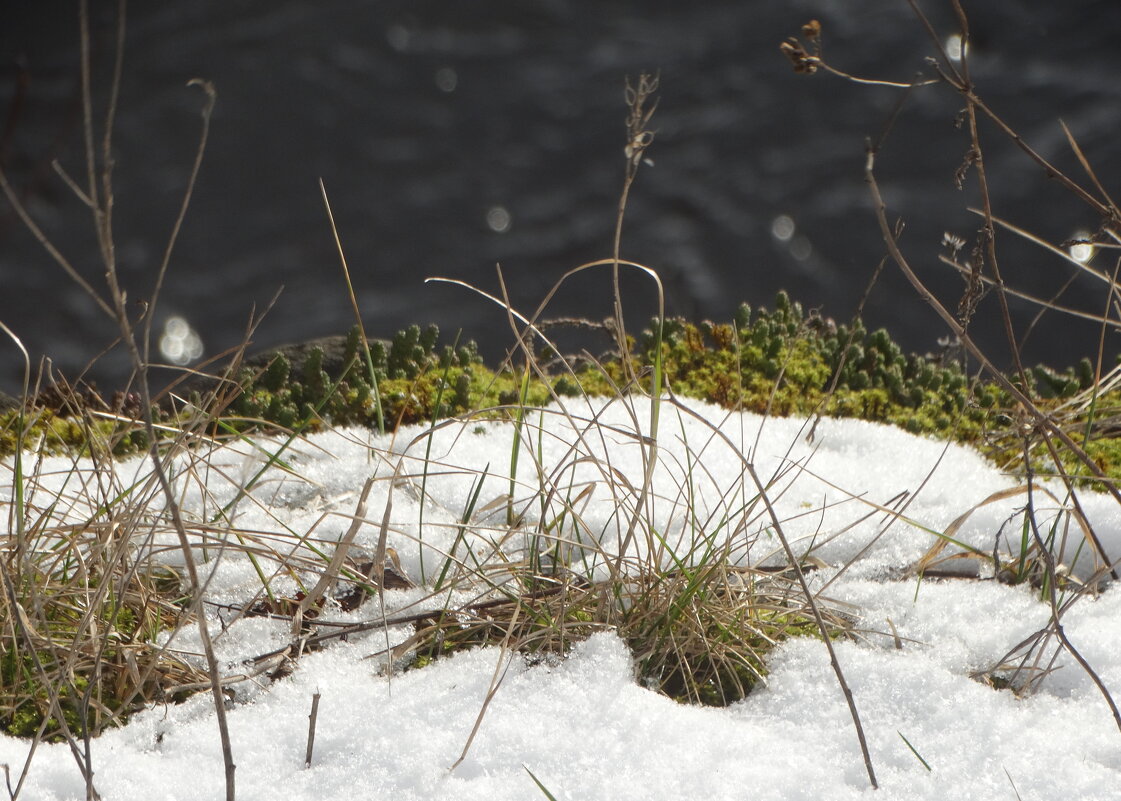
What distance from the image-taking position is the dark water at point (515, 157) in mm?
6113

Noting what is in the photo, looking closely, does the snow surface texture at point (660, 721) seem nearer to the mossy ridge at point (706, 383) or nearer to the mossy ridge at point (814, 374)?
the mossy ridge at point (706, 383)

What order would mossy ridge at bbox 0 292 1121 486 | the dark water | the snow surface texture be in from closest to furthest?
the snow surface texture
mossy ridge at bbox 0 292 1121 486
the dark water

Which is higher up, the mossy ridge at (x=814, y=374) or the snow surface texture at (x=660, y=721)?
the snow surface texture at (x=660, y=721)

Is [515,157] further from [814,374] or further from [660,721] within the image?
[660,721]

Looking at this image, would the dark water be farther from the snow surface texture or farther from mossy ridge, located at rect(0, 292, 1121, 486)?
the snow surface texture

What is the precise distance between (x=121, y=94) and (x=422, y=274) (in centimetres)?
258

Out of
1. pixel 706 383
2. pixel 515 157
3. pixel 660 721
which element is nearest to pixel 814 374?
pixel 706 383

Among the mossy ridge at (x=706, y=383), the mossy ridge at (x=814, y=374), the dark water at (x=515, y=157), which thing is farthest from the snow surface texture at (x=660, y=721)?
the dark water at (x=515, y=157)

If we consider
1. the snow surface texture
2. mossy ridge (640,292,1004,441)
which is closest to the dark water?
mossy ridge (640,292,1004,441)

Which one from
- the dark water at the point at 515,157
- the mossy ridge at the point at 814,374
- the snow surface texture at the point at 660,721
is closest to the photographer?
the snow surface texture at the point at 660,721

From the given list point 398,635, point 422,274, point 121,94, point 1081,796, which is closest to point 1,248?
point 121,94

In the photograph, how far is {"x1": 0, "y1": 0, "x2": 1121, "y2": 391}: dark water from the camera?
241 inches

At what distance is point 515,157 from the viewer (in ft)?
22.5

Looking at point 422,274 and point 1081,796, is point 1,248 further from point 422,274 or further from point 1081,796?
point 1081,796
